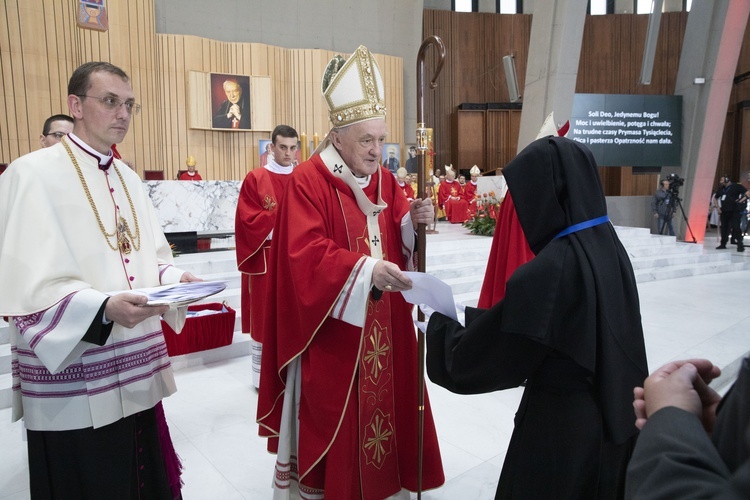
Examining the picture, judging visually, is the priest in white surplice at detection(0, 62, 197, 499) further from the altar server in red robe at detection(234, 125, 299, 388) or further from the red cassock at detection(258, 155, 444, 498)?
the altar server in red robe at detection(234, 125, 299, 388)

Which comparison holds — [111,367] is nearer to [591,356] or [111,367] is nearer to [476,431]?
[591,356]

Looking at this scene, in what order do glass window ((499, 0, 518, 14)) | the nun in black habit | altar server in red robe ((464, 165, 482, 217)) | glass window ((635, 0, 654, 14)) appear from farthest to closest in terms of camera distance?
glass window ((499, 0, 518, 14)) < glass window ((635, 0, 654, 14)) < altar server in red robe ((464, 165, 482, 217)) < the nun in black habit

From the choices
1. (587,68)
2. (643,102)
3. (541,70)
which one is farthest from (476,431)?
(587,68)

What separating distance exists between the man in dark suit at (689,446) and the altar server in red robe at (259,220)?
326 centimetres

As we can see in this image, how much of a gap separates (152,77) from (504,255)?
11.4m

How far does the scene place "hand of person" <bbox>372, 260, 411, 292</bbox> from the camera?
1.81 meters

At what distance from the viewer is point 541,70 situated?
30.7 ft

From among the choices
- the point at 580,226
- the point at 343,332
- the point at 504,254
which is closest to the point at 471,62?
the point at 504,254

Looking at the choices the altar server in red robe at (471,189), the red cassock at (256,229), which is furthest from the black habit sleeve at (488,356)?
the altar server in red robe at (471,189)

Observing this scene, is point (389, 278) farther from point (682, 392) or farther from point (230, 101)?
point (230, 101)

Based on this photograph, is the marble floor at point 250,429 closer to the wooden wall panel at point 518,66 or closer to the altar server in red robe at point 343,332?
the altar server in red robe at point 343,332

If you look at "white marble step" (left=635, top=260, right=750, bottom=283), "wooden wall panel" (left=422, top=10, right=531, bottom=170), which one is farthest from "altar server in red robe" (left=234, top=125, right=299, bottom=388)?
"wooden wall panel" (left=422, top=10, right=531, bottom=170)

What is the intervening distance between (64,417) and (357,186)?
1331 millimetres

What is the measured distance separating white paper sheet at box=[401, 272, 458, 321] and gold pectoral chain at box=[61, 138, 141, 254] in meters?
1.04
